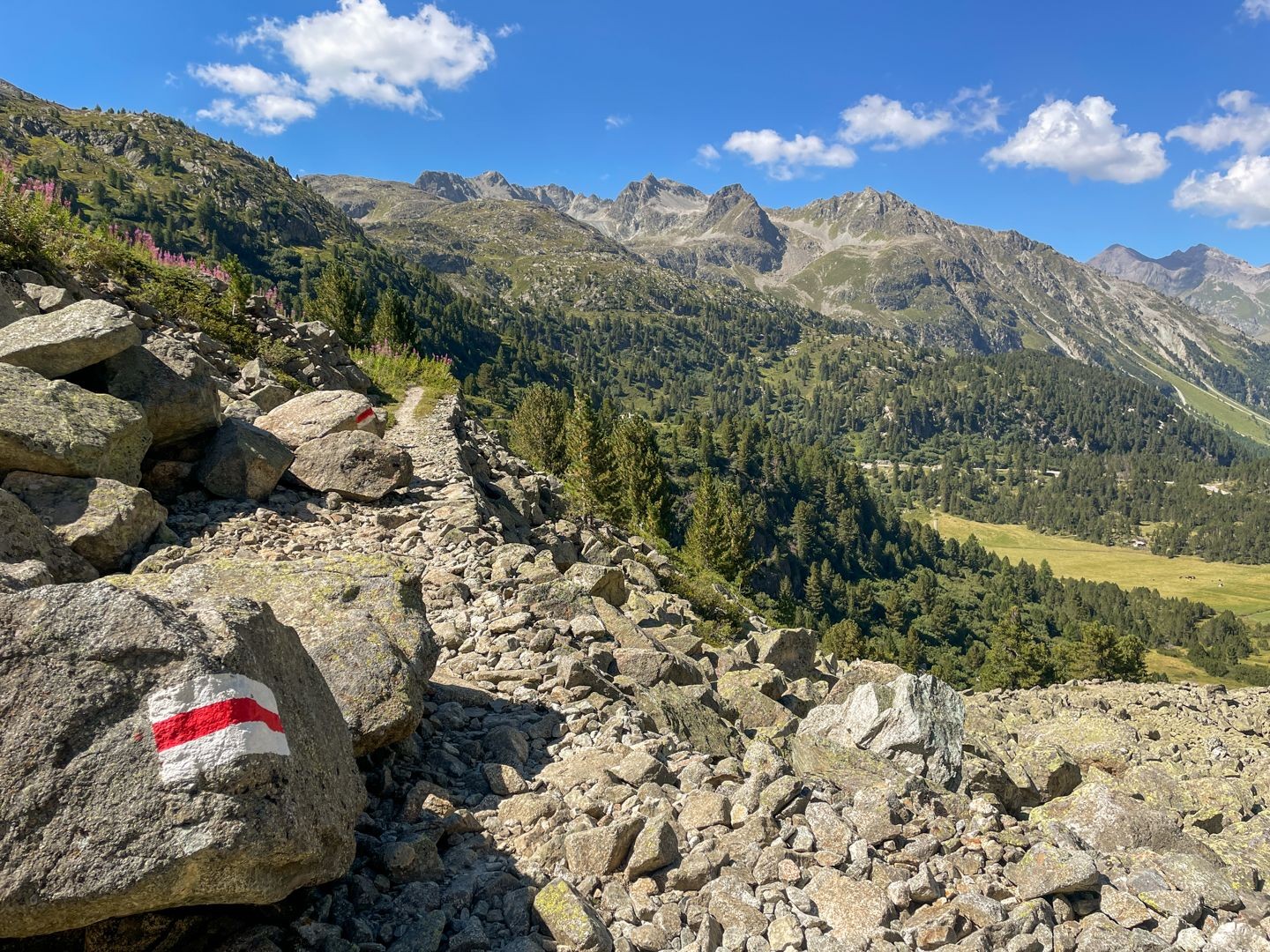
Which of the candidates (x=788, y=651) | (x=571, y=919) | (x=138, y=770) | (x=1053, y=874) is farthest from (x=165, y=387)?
(x=788, y=651)

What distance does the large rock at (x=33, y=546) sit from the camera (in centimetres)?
868

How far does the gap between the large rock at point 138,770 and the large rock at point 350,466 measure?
13432 millimetres

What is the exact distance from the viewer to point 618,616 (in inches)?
610

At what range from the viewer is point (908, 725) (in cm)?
1134

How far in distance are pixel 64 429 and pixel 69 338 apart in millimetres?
3245

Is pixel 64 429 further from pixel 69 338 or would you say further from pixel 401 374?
pixel 401 374

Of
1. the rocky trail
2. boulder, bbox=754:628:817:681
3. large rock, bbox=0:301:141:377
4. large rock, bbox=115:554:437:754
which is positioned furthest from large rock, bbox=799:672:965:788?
large rock, bbox=0:301:141:377

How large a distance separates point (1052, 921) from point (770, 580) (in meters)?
178

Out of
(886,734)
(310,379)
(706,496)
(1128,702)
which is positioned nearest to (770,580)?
(706,496)

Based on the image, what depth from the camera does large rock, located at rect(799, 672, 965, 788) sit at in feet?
36.1

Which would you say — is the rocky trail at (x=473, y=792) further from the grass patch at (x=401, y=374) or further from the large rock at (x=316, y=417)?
the grass patch at (x=401, y=374)

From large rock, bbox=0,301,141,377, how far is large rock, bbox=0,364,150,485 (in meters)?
1.46

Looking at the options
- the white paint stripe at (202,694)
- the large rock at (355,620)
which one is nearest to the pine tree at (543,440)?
the large rock at (355,620)

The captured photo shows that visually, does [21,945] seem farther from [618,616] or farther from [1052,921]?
[618,616]
